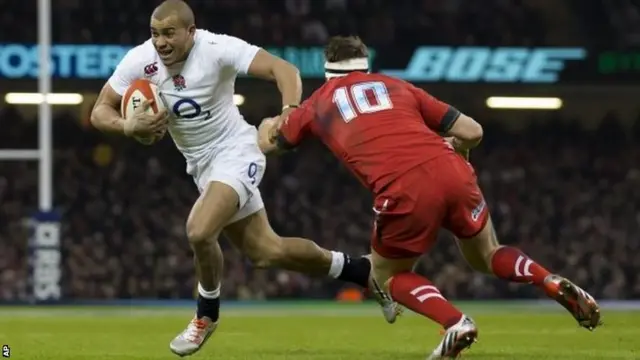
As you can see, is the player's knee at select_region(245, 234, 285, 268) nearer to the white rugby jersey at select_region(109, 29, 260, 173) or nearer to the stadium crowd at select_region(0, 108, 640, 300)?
the white rugby jersey at select_region(109, 29, 260, 173)

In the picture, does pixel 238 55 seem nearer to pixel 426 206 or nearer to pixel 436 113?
pixel 436 113

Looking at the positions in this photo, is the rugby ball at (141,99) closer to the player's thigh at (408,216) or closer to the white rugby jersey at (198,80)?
the white rugby jersey at (198,80)

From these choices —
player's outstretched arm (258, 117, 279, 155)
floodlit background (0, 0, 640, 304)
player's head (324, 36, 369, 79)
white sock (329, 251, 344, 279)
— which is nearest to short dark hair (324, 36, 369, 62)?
player's head (324, 36, 369, 79)

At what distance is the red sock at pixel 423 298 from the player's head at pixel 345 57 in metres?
1.00

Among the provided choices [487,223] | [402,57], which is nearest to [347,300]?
[402,57]

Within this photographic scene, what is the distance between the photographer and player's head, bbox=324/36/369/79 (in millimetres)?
6848

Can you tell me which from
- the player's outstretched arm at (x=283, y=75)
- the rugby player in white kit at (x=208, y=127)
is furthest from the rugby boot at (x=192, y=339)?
the player's outstretched arm at (x=283, y=75)

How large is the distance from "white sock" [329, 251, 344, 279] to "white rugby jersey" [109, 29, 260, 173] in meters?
0.98

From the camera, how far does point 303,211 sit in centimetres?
2141

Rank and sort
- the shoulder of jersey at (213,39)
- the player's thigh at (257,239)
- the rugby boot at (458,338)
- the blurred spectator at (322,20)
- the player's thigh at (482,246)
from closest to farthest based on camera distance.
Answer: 1. the rugby boot at (458,338)
2. the player's thigh at (482,246)
3. the shoulder of jersey at (213,39)
4. the player's thigh at (257,239)
5. the blurred spectator at (322,20)

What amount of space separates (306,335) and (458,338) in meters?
4.42

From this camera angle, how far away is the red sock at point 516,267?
21.6 ft

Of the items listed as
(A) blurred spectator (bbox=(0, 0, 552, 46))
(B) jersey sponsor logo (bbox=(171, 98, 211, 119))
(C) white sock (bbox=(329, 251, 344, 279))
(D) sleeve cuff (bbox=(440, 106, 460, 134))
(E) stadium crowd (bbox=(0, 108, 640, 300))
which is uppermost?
(D) sleeve cuff (bbox=(440, 106, 460, 134))

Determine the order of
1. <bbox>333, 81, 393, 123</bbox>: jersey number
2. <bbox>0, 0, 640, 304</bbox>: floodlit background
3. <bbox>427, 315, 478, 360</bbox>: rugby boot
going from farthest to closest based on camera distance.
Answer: <bbox>0, 0, 640, 304</bbox>: floodlit background, <bbox>333, 81, 393, 123</bbox>: jersey number, <bbox>427, 315, 478, 360</bbox>: rugby boot
